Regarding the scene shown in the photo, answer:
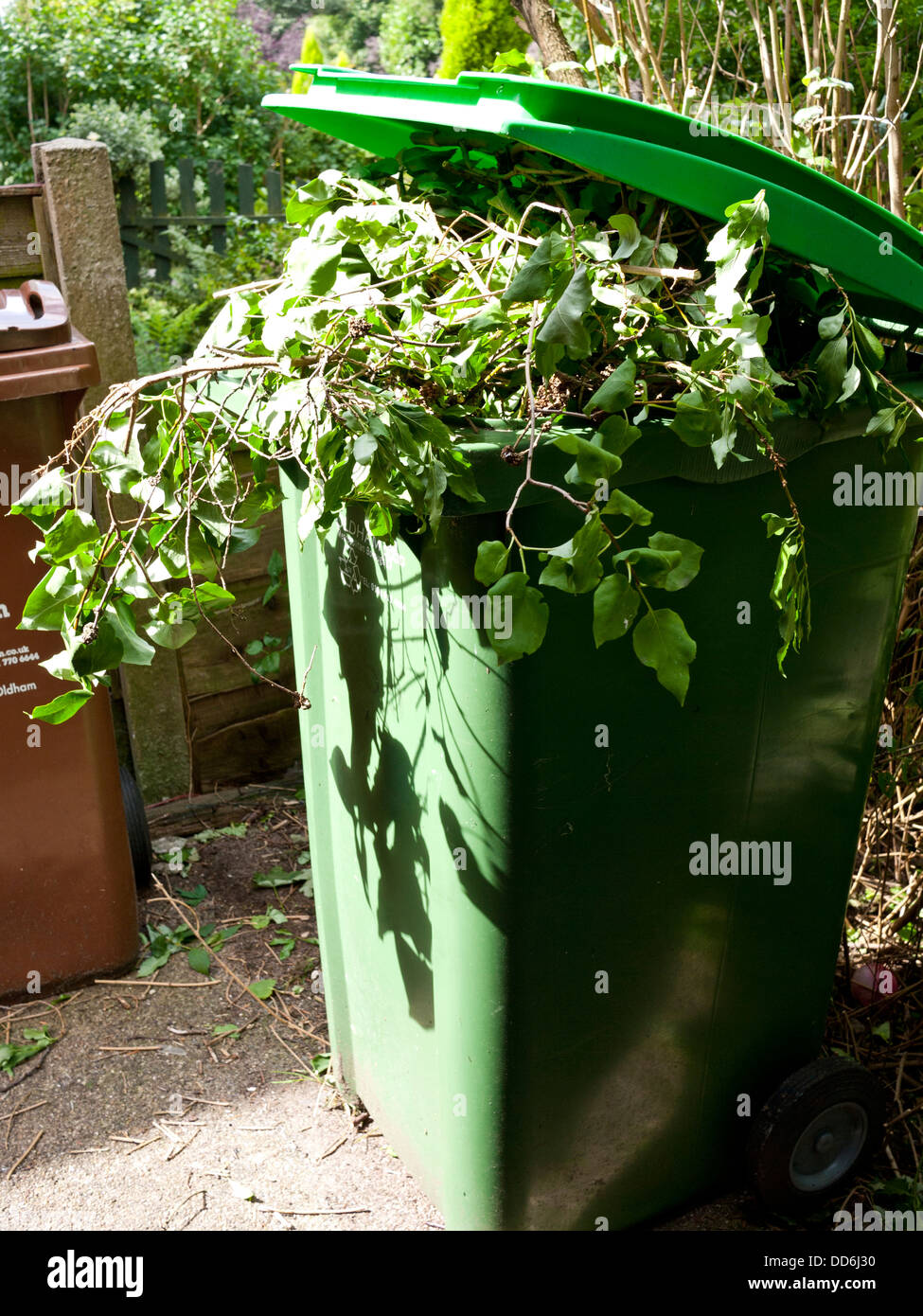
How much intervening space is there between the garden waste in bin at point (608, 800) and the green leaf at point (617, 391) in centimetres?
10

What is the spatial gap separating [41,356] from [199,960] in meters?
1.56

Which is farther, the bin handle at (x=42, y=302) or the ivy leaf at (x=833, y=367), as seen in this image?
the bin handle at (x=42, y=302)

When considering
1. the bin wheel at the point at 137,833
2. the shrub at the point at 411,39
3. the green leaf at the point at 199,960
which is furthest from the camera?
the shrub at the point at 411,39

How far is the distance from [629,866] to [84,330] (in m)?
2.28

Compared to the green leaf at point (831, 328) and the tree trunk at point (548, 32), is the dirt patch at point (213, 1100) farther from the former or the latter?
the tree trunk at point (548, 32)

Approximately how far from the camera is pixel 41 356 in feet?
7.47

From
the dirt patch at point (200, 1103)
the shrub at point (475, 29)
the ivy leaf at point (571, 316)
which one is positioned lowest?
→ the dirt patch at point (200, 1103)

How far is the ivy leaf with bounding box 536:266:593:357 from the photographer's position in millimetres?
1271

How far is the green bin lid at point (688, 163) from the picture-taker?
4.55 feet

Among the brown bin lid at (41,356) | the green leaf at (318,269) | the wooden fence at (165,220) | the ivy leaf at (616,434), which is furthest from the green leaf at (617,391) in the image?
the wooden fence at (165,220)

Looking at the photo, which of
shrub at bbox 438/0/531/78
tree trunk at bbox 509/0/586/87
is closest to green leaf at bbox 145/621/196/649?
tree trunk at bbox 509/0/586/87

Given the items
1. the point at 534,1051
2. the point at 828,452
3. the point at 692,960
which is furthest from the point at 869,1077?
the point at 828,452

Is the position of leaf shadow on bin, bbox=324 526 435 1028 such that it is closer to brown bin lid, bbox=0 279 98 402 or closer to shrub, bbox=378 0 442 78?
brown bin lid, bbox=0 279 98 402

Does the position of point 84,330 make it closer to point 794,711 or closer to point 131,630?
point 131,630
